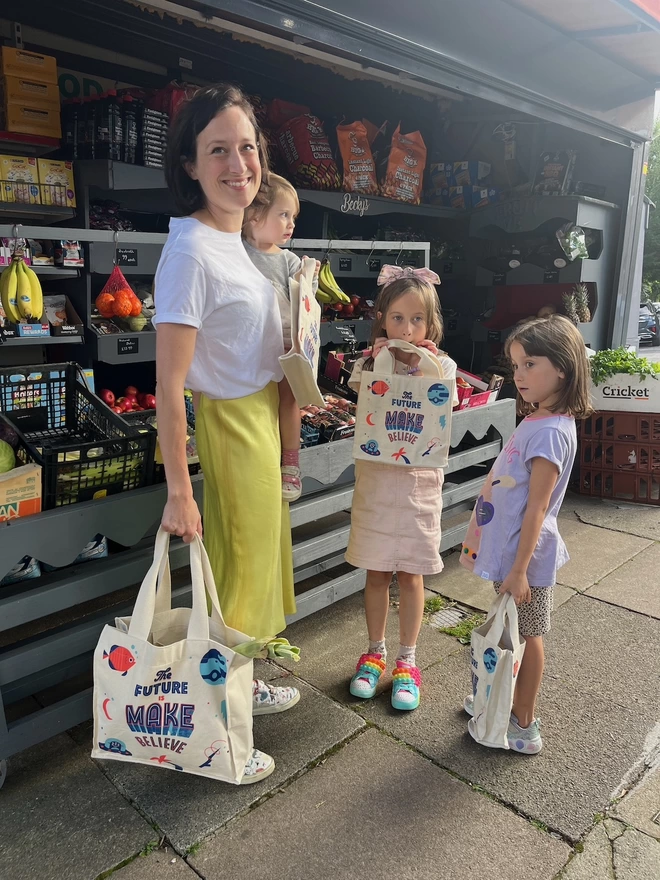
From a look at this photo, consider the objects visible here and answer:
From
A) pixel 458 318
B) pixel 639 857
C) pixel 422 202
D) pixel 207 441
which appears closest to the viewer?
pixel 639 857

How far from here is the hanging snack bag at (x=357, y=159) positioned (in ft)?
16.0

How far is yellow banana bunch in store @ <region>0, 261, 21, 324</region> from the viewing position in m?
3.07

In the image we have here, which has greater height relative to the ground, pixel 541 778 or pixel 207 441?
pixel 207 441

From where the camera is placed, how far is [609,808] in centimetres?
217

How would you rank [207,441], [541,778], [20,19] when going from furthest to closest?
[20,19]
[541,778]
[207,441]

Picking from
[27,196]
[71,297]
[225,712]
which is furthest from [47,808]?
[27,196]

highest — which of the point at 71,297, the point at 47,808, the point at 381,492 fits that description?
the point at 71,297

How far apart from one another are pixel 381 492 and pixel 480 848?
4.06 feet

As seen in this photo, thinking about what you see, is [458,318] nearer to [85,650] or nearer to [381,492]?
[381,492]

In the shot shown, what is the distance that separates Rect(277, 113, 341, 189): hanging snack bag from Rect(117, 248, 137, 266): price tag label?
1626 mm

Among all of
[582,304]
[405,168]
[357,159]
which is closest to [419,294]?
[357,159]

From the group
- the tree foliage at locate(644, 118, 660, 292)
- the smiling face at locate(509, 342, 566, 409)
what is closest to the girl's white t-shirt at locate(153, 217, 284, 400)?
the smiling face at locate(509, 342, 566, 409)

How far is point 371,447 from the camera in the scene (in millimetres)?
2598

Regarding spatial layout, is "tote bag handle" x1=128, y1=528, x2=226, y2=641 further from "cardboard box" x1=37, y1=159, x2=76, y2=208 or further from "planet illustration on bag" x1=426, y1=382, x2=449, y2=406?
"cardboard box" x1=37, y1=159, x2=76, y2=208
